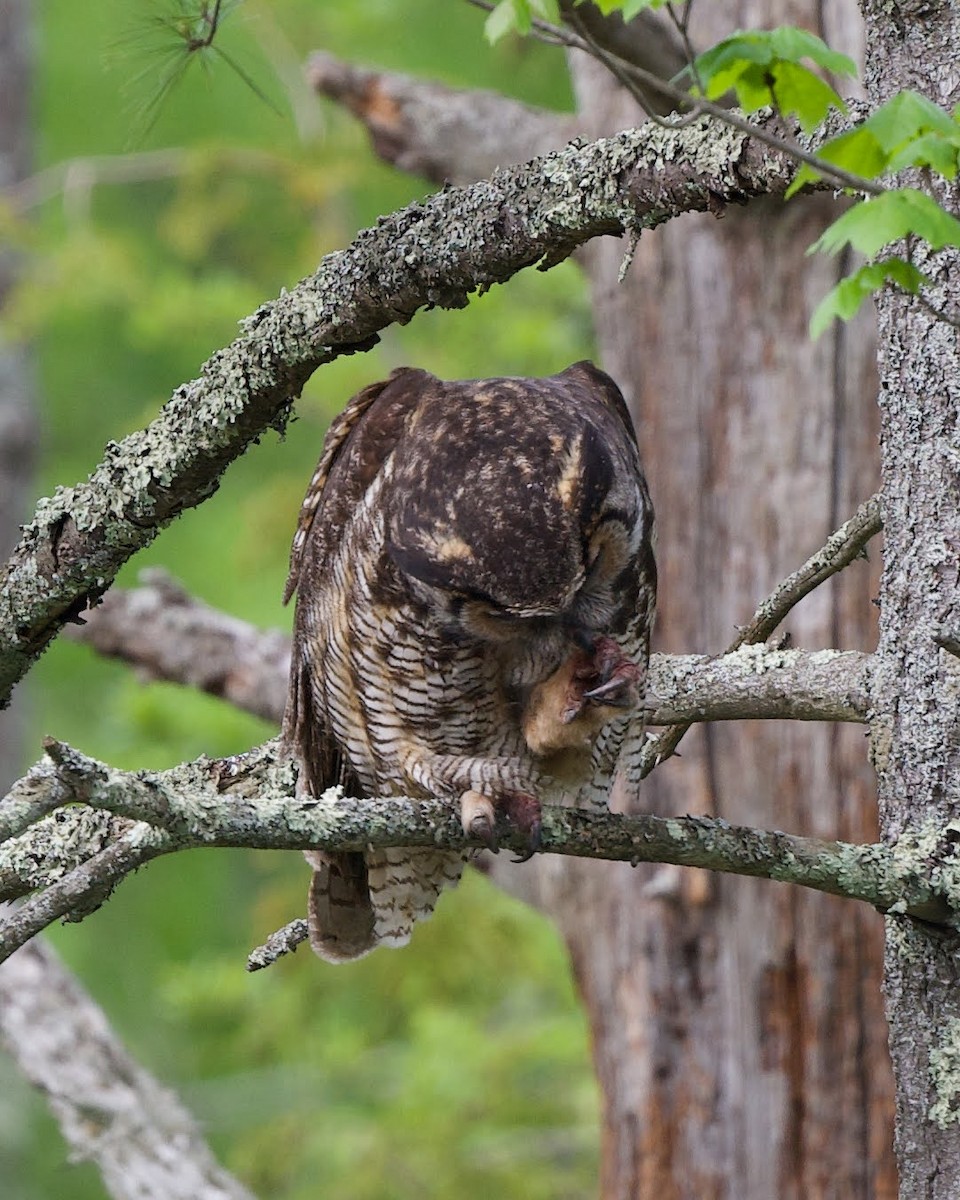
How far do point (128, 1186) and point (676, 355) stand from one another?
2474 millimetres

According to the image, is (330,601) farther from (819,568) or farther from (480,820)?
(819,568)

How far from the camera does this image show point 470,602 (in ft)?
7.50

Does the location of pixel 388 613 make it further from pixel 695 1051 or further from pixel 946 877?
pixel 695 1051

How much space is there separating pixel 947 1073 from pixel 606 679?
747mm

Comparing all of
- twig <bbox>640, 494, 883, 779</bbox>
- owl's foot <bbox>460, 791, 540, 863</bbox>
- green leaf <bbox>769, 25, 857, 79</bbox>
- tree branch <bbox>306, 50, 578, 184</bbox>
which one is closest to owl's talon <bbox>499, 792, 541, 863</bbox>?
owl's foot <bbox>460, 791, 540, 863</bbox>

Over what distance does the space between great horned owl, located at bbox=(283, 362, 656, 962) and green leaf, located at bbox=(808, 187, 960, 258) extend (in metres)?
0.84

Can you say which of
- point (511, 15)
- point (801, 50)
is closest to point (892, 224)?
point (801, 50)

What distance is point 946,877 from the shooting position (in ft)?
6.07

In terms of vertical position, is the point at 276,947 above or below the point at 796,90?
below

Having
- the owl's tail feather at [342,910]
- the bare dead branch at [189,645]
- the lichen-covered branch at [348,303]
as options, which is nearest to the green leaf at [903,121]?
the lichen-covered branch at [348,303]

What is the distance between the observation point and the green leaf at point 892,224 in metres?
1.32

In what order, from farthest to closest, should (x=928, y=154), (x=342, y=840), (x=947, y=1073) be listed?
1. (x=947, y=1073)
2. (x=342, y=840)
3. (x=928, y=154)

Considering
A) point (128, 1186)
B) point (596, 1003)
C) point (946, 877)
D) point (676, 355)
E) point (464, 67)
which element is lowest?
point (128, 1186)

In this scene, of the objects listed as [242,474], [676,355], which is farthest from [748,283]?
[242,474]
